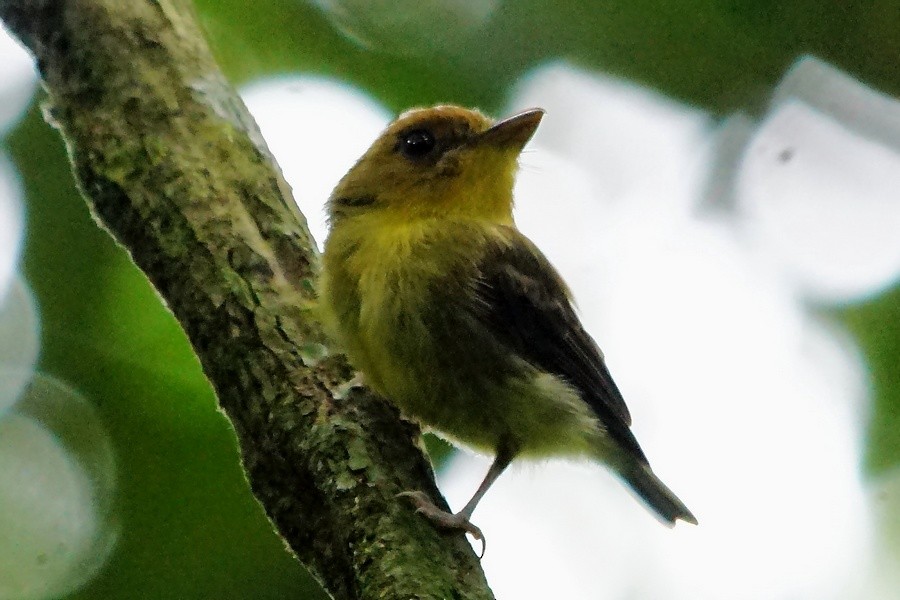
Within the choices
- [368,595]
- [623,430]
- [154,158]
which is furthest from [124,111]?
[623,430]

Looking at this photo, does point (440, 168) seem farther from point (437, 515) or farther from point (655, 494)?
point (437, 515)

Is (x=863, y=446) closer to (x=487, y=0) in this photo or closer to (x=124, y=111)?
(x=487, y=0)

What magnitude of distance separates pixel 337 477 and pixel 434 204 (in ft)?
4.45

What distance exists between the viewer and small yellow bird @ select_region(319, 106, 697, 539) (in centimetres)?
331

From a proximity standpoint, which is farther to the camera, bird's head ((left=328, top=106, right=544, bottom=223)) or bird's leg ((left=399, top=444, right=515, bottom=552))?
bird's head ((left=328, top=106, right=544, bottom=223))

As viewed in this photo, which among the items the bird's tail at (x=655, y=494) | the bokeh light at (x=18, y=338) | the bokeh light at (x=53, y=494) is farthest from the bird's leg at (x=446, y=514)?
the bokeh light at (x=18, y=338)

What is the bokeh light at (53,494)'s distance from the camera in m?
3.49

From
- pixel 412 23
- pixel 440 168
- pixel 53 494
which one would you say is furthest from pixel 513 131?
pixel 53 494

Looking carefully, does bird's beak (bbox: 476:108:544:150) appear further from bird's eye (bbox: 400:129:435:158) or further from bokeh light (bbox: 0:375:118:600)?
bokeh light (bbox: 0:375:118:600)

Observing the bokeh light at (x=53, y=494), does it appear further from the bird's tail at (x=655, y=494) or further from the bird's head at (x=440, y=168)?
the bird's tail at (x=655, y=494)

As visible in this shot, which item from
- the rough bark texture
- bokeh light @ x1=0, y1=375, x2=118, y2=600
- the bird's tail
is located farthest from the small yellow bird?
bokeh light @ x1=0, y1=375, x2=118, y2=600

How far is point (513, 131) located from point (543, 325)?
0.70m

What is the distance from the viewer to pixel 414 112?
12.3 feet

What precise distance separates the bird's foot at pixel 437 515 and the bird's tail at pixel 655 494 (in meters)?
1.30
